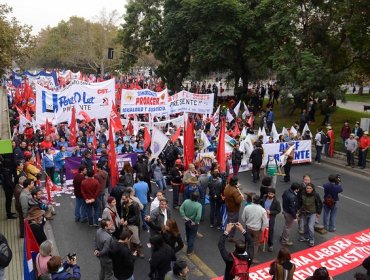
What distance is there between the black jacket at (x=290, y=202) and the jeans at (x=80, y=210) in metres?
5.16

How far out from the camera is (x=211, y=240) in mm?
10086

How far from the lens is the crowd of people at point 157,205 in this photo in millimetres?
6691

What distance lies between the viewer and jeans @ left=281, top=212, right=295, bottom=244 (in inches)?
378

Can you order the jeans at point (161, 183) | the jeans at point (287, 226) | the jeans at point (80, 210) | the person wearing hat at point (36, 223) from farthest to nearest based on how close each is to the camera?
the jeans at point (161, 183)
the jeans at point (80, 210)
the jeans at point (287, 226)
the person wearing hat at point (36, 223)

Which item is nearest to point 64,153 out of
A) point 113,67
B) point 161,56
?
point 161,56

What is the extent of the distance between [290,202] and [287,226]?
661mm

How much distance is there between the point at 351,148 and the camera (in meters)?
17.2

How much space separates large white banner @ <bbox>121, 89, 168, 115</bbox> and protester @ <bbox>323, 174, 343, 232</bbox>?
394 inches

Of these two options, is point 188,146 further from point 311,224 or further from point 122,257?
point 122,257

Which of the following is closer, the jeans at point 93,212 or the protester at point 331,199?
the protester at point 331,199

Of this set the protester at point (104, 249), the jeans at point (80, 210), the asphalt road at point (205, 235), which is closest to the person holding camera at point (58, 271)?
the protester at point (104, 249)

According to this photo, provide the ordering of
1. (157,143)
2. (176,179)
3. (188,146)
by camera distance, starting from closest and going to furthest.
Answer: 1. (176,179)
2. (188,146)
3. (157,143)

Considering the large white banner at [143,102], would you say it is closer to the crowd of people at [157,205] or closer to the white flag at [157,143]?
A: the crowd of people at [157,205]

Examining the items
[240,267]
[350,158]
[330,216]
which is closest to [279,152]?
[350,158]
